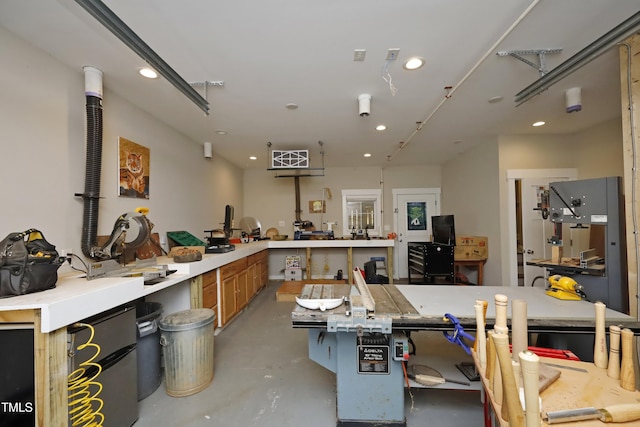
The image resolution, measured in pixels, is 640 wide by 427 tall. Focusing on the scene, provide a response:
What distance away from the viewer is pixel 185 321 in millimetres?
2055

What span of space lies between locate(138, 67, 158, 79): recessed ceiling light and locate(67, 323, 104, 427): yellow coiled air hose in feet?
6.80

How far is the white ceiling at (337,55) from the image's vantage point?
1.65 meters

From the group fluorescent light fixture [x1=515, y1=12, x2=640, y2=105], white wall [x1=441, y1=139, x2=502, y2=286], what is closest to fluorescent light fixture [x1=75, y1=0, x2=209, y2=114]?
fluorescent light fixture [x1=515, y1=12, x2=640, y2=105]

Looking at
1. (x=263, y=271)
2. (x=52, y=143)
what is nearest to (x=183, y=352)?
(x=52, y=143)

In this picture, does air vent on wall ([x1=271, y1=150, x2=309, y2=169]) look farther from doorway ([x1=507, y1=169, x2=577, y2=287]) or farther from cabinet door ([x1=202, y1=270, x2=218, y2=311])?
doorway ([x1=507, y1=169, x2=577, y2=287])

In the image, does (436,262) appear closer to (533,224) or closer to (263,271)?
(533,224)

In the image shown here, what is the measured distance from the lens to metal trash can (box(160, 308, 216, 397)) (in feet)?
6.65

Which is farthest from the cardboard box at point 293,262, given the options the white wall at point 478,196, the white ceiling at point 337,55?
the white wall at point 478,196

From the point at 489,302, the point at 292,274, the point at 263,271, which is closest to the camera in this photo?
the point at 489,302

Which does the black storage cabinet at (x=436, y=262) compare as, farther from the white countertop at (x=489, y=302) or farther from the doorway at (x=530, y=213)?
the white countertop at (x=489, y=302)

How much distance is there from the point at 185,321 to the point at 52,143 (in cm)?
180

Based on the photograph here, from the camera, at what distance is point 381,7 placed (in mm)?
1632

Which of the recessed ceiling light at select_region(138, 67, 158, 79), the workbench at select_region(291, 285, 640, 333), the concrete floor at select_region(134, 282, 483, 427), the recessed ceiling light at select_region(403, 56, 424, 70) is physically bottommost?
the concrete floor at select_region(134, 282, 483, 427)

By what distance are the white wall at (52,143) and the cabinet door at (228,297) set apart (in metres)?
1.14
